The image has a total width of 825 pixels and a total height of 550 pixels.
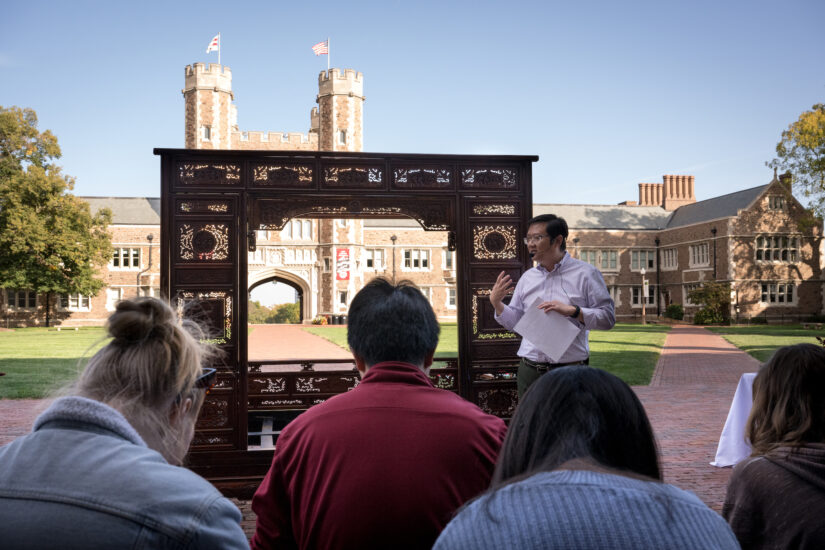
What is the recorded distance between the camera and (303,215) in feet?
19.9

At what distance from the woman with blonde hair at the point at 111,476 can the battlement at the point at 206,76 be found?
43.0 metres

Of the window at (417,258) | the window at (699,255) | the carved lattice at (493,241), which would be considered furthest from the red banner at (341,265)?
the carved lattice at (493,241)

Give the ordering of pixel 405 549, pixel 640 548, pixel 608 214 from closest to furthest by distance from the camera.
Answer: pixel 640 548, pixel 405 549, pixel 608 214

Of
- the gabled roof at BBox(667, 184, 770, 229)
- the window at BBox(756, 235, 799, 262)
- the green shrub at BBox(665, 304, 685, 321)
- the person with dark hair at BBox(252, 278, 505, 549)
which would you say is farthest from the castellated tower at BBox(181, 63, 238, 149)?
the person with dark hair at BBox(252, 278, 505, 549)

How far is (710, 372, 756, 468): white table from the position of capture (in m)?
4.82

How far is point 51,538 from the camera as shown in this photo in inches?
40.7

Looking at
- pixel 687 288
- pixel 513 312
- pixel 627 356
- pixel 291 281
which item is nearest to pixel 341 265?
pixel 291 281

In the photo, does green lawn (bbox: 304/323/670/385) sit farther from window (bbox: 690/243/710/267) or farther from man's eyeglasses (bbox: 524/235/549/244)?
window (bbox: 690/243/710/267)

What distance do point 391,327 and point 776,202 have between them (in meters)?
44.2

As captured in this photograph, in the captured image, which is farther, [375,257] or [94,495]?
[375,257]

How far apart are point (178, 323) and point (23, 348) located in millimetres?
21552

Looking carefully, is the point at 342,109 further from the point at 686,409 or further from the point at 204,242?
the point at 204,242

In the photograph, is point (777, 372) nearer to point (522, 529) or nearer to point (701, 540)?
point (701, 540)

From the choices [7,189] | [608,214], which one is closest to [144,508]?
[7,189]
